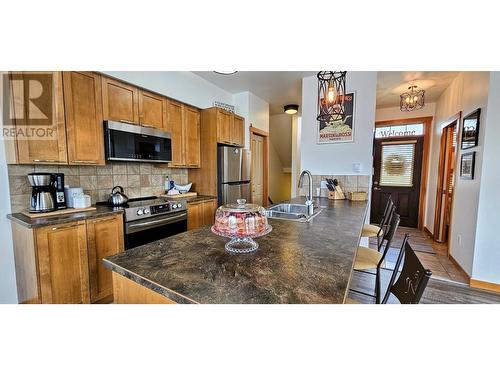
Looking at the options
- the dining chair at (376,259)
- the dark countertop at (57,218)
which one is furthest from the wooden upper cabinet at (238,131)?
the dining chair at (376,259)

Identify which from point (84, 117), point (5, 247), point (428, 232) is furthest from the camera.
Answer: point (428, 232)

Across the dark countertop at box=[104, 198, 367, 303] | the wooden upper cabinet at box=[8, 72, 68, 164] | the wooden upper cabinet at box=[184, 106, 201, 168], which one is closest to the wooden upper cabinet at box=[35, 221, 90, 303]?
the wooden upper cabinet at box=[8, 72, 68, 164]

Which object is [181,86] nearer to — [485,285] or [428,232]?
→ [485,285]

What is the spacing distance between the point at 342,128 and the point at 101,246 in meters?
3.26

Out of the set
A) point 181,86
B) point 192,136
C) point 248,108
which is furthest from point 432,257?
point 181,86

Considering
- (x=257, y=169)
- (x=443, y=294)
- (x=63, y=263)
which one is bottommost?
(x=443, y=294)

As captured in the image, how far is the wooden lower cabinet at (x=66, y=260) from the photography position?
62.6 inches

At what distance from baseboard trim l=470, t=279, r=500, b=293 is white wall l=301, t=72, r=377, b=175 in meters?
1.60

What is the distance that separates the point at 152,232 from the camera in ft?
7.58

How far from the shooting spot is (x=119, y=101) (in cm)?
232

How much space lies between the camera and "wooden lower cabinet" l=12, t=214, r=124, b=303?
1.59m

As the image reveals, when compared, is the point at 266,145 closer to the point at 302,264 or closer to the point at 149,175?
the point at 149,175
